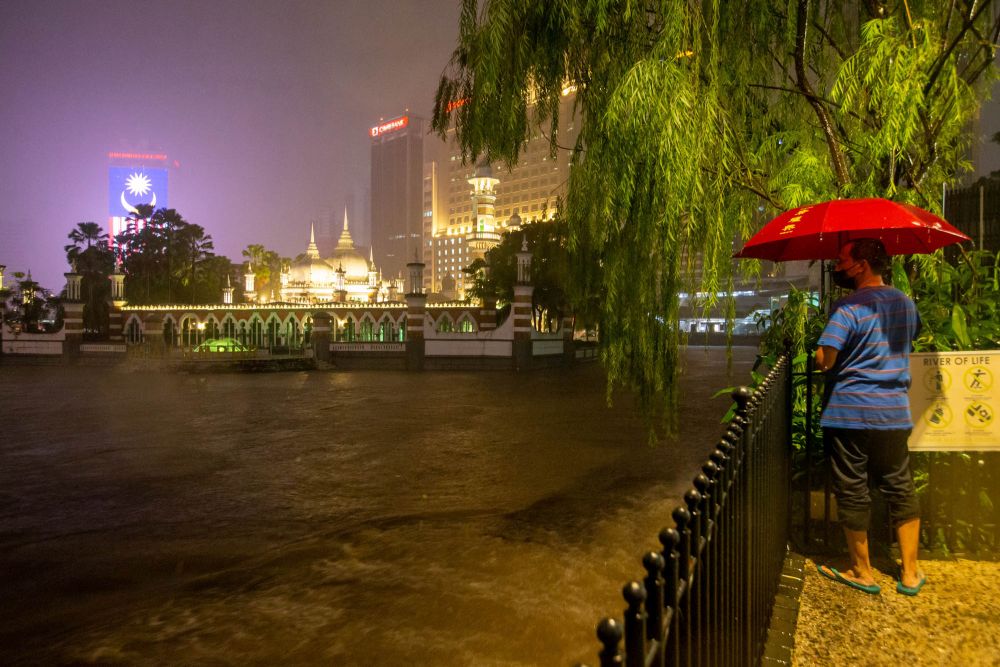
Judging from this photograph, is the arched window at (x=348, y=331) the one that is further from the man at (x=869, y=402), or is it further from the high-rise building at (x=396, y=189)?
the high-rise building at (x=396, y=189)

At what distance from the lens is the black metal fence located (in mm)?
1280

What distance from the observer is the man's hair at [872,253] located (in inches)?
137

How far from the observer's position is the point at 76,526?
568cm

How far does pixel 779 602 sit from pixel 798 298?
252cm

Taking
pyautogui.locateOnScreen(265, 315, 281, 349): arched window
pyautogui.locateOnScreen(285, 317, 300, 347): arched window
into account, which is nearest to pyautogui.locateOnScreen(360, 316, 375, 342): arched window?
pyautogui.locateOnScreen(285, 317, 300, 347): arched window

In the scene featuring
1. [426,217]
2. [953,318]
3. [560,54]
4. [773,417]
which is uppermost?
[426,217]

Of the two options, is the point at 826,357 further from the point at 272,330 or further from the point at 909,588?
the point at 272,330

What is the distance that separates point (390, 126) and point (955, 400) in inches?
7237

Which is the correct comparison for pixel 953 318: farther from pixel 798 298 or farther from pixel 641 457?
pixel 641 457

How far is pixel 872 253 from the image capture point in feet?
11.4

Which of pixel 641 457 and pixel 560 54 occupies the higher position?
pixel 560 54

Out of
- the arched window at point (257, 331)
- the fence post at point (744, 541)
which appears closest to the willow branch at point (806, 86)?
the fence post at point (744, 541)

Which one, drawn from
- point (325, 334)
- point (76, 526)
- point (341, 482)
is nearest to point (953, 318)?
point (341, 482)

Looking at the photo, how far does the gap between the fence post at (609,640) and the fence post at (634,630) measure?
158mm
